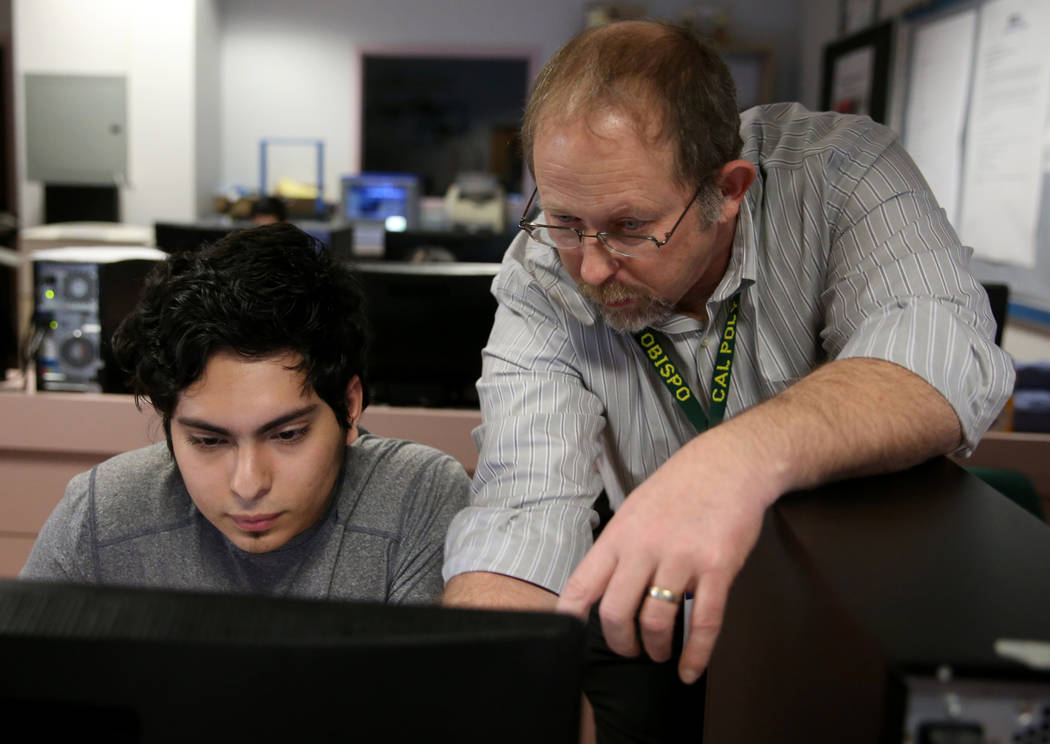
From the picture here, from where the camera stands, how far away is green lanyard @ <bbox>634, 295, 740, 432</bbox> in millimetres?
1181

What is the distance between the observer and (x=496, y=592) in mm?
884

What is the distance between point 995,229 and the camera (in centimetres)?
350

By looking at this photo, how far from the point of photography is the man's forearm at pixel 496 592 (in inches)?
34.7

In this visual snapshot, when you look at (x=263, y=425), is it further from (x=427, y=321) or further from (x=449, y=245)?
(x=449, y=245)

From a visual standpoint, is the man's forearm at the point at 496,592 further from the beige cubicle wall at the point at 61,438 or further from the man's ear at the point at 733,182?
the beige cubicle wall at the point at 61,438

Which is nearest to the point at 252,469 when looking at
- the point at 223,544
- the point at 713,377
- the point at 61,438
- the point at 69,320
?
the point at 223,544

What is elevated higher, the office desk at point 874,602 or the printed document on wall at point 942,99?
the printed document on wall at point 942,99

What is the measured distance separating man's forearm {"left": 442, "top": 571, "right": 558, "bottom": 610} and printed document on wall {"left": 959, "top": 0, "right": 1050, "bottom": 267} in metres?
2.86

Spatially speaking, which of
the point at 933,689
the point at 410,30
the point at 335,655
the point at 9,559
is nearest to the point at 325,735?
the point at 335,655

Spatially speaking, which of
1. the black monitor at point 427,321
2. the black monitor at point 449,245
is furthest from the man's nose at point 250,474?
the black monitor at point 449,245

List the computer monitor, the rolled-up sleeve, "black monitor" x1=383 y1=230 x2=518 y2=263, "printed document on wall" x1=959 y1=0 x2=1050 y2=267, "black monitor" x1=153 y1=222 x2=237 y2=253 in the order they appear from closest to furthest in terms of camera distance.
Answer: the rolled-up sleeve
"black monitor" x1=153 y1=222 x2=237 y2=253
"black monitor" x1=383 y1=230 x2=518 y2=263
"printed document on wall" x1=959 y1=0 x2=1050 y2=267
the computer monitor

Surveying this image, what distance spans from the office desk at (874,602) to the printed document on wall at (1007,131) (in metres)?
2.87

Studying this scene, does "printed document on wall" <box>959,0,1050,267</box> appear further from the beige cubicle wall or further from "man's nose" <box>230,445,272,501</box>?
"man's nose" <box>230,445,272,501</box>

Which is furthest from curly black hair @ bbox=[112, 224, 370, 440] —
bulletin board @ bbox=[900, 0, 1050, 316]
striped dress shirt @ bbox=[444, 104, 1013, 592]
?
bulletin board @ bbox=[900, 0, 1050, 316]
